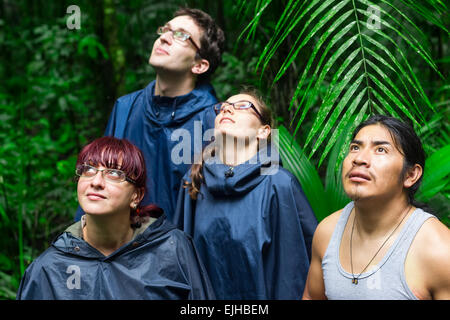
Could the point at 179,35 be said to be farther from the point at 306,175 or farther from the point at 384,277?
the point at 384,277

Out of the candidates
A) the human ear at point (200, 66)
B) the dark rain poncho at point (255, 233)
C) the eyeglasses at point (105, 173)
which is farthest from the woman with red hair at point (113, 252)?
the human ear at point (200, 66)

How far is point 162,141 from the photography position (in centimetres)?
312

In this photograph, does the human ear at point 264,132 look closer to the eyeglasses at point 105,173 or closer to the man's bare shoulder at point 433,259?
the eyeglasses at point 105,173

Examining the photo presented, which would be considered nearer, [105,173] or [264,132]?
[105,173]

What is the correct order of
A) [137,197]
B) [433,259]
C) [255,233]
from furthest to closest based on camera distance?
1. [255,233]
2. [137,197]
3. [433,259]

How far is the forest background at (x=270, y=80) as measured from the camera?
2.34 meters

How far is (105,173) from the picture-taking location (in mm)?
2256

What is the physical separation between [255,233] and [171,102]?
1.07 m

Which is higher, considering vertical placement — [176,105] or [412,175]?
[176,105]

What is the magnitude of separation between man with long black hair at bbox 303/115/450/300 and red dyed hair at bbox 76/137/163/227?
881 millimetres

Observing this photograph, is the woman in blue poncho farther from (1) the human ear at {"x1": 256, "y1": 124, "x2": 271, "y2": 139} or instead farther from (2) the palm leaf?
(2) the palm leaf

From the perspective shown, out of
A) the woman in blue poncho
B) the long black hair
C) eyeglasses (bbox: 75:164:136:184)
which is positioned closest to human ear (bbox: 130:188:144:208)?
eyeglasses (bbox: 75:164:136:184)

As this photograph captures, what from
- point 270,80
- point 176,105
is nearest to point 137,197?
point 176,105
